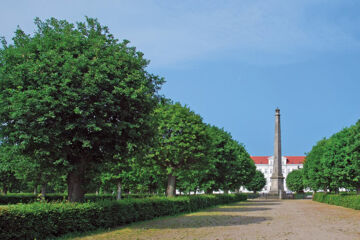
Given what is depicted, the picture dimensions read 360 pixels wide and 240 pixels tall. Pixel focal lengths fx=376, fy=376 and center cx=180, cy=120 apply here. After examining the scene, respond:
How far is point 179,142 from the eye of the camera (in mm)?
32938

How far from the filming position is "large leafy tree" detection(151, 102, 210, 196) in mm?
32594

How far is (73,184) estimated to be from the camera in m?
19.0

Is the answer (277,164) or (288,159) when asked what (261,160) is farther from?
(277,164)

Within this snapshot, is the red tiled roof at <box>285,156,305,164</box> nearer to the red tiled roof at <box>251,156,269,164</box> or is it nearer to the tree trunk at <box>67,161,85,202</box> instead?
the red tiled roof at <box>251,156,269,164</box>

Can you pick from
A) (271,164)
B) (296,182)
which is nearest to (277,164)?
(296,182)

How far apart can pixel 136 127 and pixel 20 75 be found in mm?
5646

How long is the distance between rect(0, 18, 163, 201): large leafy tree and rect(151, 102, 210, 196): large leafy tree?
1335cm

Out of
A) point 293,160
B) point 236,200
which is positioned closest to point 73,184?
point 236,200

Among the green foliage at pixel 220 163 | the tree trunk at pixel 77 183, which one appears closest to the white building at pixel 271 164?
the green foliage at pixel 220 163

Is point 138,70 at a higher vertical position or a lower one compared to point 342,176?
→ higher

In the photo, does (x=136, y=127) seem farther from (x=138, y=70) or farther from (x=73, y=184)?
(x=73, y=184)

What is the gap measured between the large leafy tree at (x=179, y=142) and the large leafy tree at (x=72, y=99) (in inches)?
526

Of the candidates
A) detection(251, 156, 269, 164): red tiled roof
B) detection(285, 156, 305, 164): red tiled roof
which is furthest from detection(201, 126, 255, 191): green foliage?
detection(285, 156, 305, 164): red tiled roof

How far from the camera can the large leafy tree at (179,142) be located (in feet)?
107
